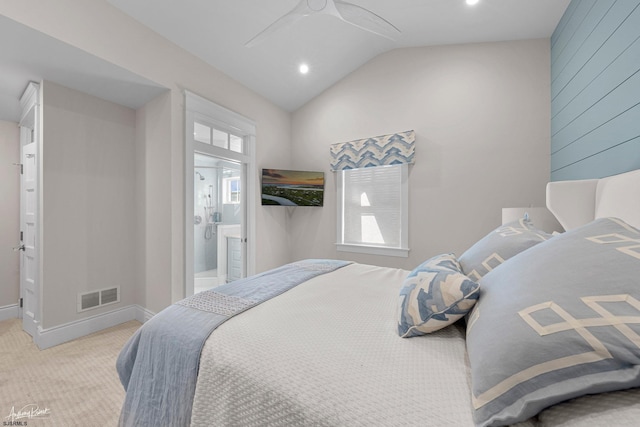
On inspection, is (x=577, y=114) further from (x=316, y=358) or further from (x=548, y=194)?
(x=316, y=358)

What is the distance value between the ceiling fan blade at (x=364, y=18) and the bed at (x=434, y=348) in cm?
169

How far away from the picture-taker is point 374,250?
343cm

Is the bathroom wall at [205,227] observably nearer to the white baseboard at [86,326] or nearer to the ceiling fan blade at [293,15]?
the white baseboard at [86,326]

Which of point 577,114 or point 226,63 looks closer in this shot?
point 577,114

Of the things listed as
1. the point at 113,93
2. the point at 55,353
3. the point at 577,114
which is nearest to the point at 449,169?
the point at 577,114

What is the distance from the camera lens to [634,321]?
0.47 metres

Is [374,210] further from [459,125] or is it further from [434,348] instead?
[434,348]

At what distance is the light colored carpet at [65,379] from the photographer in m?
1.50

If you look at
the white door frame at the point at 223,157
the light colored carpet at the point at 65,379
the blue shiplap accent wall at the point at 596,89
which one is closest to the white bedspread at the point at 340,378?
the light colored carpet at the point at 65,379

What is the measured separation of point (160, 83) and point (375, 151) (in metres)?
2.41

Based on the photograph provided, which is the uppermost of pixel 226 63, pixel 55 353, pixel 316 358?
pixel 226 63

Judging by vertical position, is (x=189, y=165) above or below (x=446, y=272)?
above

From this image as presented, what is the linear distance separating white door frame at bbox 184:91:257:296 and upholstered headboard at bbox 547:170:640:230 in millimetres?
3012

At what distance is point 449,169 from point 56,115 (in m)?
3.92
